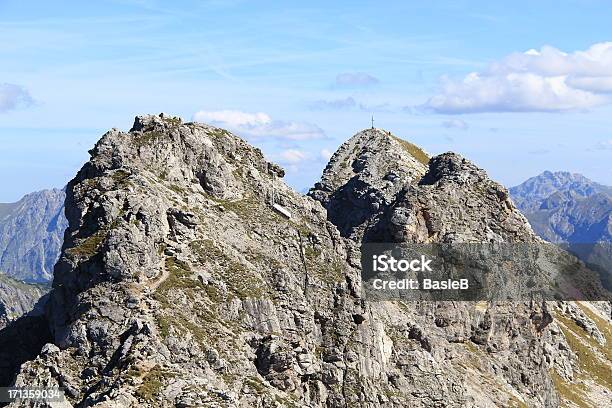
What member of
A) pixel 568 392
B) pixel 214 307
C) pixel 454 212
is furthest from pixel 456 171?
pixel 214 307

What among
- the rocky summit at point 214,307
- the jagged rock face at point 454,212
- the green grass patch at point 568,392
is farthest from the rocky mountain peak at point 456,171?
the green grass patch at point 568,392

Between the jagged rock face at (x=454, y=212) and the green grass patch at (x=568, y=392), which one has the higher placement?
the jagged rock face at (x=454, y=212)

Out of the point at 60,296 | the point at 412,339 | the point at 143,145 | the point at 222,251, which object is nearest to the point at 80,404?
the point at 60,296

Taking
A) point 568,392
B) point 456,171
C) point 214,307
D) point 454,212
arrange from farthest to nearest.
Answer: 1. point 456,171
2. point 568,392
3. point 454,212
4. point 214,307

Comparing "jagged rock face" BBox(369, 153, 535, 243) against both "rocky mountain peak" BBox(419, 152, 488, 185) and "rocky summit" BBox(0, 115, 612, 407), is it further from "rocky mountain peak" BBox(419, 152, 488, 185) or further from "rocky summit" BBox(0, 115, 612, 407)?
"rocky summit" BBox(0, 115, 612, 407)

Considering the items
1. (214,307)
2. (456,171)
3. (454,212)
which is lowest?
(214,307)

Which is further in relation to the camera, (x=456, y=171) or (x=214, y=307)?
(x=456, y=171)

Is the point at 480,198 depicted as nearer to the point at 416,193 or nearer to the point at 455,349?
the point at 416,193

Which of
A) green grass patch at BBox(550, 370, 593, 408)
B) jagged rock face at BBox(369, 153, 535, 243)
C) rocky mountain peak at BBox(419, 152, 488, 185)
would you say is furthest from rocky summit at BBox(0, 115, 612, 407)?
rocky mountain peak at BBox(419, 152, 488, 185)

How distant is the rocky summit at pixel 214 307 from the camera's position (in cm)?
9619

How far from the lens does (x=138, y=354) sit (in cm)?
9381

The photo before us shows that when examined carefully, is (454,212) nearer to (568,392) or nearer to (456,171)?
(456,171)

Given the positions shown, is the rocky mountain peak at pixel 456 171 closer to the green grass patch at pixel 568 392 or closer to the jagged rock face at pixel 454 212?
the jagged rock face at pixel 454 212

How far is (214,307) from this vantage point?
10719 centimetres
